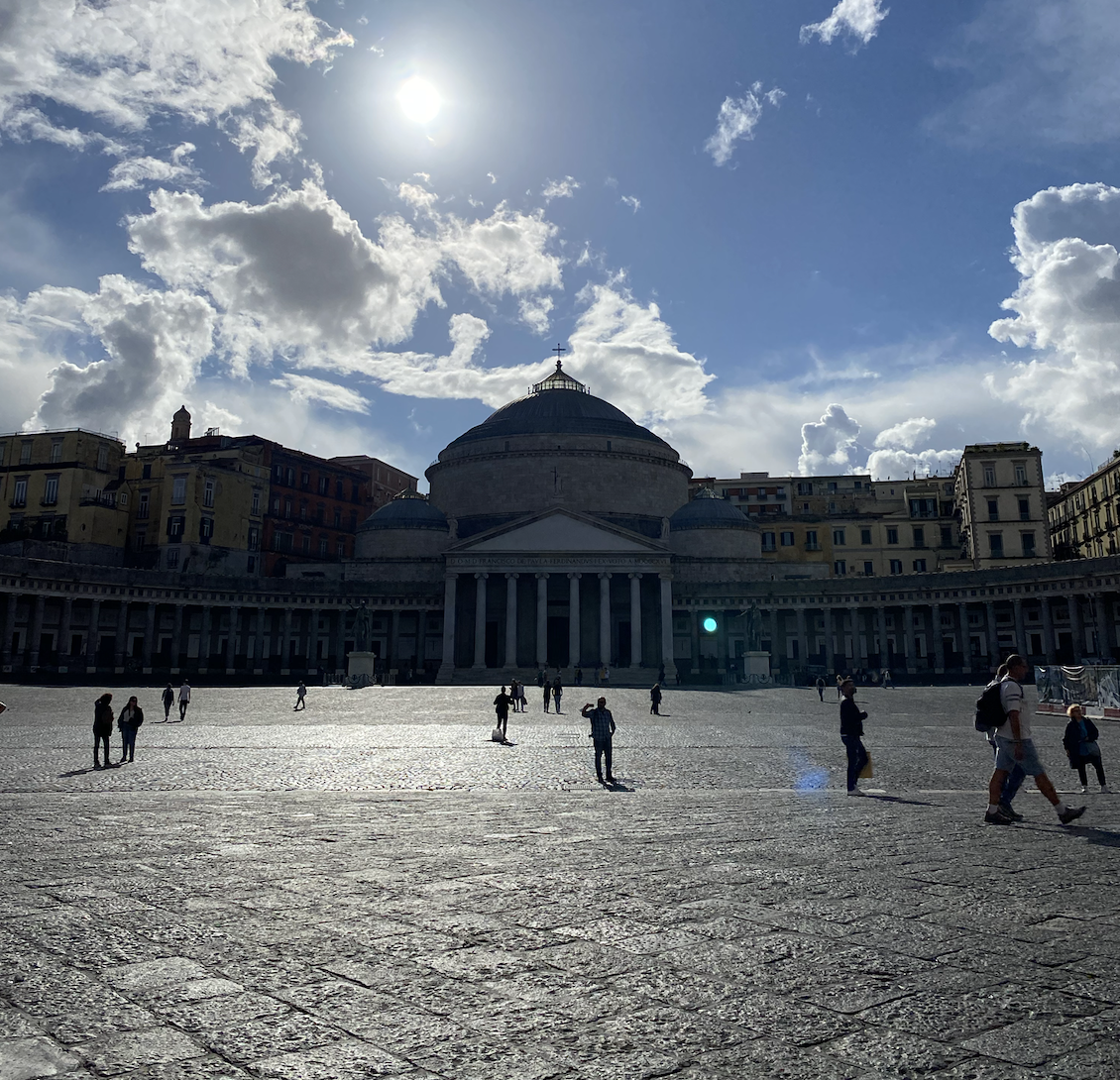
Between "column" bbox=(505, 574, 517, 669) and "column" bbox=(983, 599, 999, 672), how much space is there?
3038 cm

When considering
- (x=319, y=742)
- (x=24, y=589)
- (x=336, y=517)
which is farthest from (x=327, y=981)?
(x=336, y=517)

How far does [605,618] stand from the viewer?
5850 centimetres

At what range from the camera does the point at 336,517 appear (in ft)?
261

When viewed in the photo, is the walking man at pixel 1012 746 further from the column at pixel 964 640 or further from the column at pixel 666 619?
the column at pixel 964 640

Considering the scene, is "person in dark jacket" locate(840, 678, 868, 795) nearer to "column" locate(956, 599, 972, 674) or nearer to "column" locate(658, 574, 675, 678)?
"column" locate(658, 574, 675, 678)

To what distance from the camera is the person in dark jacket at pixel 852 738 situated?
12555 millimetres

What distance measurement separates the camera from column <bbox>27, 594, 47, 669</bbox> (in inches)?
1948

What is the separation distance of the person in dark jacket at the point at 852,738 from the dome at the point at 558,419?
61906mm

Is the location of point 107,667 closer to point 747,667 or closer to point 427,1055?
point 747,667

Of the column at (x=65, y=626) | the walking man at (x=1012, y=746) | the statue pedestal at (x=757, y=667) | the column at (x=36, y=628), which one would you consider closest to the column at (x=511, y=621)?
the statue pedestal at (x=757, y=667)

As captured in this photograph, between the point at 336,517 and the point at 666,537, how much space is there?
2954 centimetres

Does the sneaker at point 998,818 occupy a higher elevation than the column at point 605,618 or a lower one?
lower

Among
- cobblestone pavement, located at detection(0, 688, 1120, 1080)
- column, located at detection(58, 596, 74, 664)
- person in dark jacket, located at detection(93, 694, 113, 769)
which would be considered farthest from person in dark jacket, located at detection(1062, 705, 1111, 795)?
column, located at detection(58, 596, 74, 664)

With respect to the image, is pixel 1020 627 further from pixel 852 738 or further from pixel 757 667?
pixel 852 738
